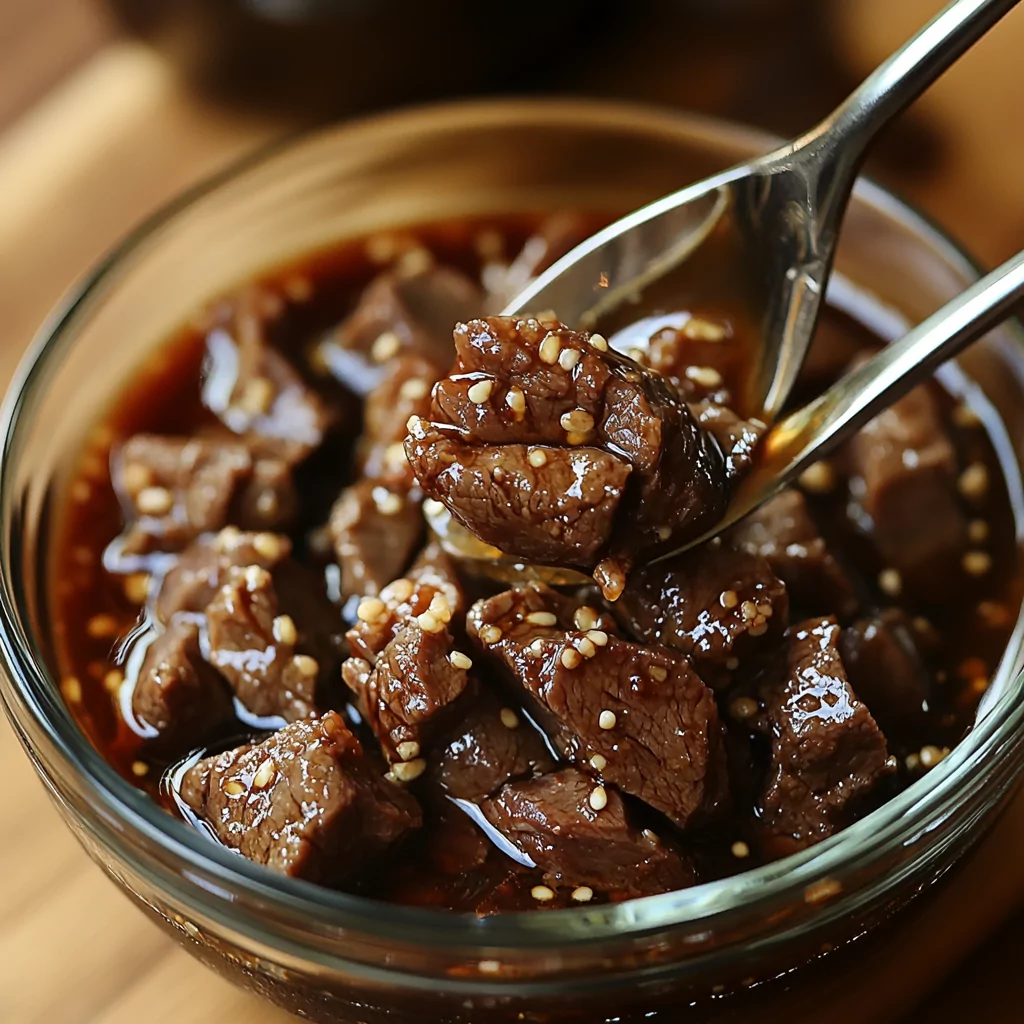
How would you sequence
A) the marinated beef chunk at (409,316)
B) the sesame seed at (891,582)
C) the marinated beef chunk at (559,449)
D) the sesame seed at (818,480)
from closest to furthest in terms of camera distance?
the marinated beef chunk at (559,449) → the sesame seed at (891,582) → the sesame seed at (818,480) → the marinated beef chunk at (409,316)

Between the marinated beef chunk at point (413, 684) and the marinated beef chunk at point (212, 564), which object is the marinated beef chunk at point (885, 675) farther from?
the marinated beef chunk at point (212, 564)

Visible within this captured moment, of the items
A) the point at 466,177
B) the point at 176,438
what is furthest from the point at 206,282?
the point at 466,177

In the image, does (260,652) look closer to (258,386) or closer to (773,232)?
(258,386)

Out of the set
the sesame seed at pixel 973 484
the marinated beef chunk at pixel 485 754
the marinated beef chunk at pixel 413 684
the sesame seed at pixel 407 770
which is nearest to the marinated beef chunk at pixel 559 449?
the marinated beef chunk at pixel 413 684

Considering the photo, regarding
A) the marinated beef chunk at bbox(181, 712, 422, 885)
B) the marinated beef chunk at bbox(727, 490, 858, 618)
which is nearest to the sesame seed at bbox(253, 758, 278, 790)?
the marinated beef chunk at bbox(181, 712, 422, 885)

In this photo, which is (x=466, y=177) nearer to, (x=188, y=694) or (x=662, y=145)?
(x=662, y=145)

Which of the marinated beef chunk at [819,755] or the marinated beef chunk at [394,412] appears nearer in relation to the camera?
the marinated beef chunk at [819,755]
